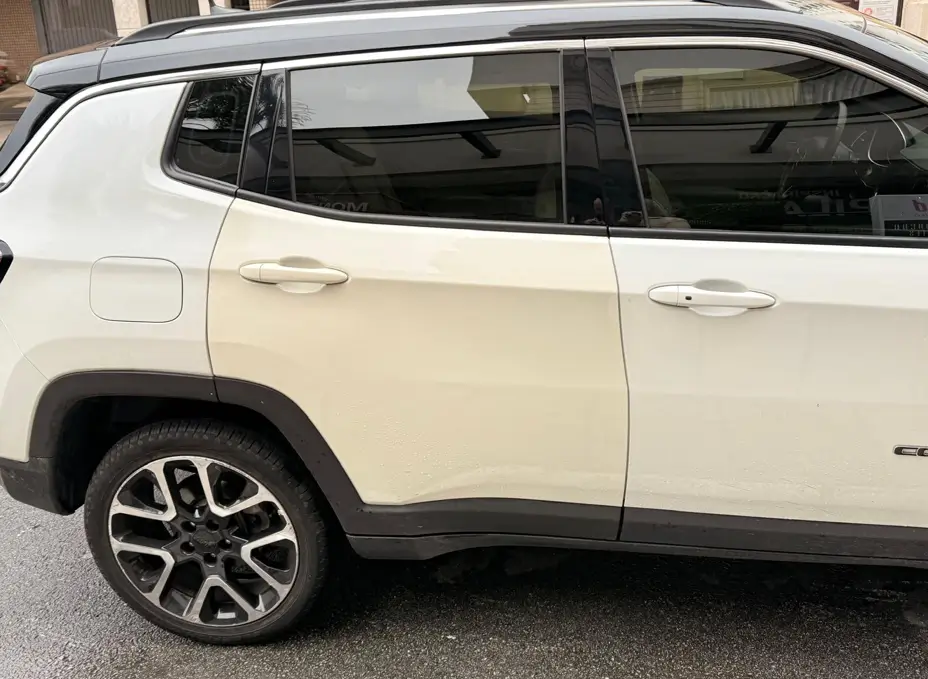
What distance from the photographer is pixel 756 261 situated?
194cm

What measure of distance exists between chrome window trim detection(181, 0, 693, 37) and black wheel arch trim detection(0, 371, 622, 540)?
40.3 inches

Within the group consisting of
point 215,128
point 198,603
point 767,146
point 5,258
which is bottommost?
point 198,603

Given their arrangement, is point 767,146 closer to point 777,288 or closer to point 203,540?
point 777,288

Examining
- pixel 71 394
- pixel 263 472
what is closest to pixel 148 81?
pixel 71 394

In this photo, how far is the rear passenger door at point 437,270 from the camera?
202 cm

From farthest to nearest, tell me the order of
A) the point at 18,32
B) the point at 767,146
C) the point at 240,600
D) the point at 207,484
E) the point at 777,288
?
the point at 18,32, the point at 240,600, the point at 207,484, the point at 767,146, the point at 777,288

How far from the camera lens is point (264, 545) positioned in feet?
7.77

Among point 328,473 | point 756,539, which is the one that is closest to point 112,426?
point 328,473

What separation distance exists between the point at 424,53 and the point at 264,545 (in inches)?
59.5

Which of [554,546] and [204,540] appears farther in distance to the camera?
[204,540]

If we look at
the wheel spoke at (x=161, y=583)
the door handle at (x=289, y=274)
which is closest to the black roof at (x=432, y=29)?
the door handle at (x=289, y=274)

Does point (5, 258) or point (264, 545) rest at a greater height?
point (5, 258)

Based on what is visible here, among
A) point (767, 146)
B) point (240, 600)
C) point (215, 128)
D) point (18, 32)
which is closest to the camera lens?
point (767, 146)

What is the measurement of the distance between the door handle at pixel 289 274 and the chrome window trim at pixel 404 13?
70 centimetres
